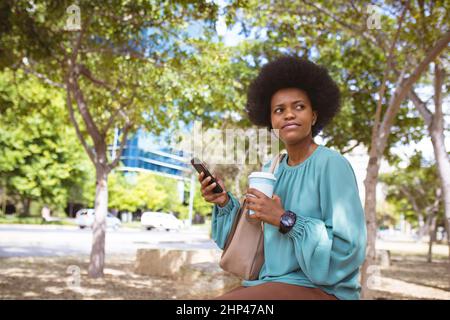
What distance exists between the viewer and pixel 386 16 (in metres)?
9.55

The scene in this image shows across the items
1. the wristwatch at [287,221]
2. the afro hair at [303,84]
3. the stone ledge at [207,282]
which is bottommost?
the stone ledge at [207,282]

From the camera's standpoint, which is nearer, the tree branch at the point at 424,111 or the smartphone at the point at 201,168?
the smartphone at the point at 201,168

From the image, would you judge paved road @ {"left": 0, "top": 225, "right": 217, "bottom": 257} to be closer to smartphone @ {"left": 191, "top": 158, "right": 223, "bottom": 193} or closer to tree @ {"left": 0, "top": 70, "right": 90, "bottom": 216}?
tree @ {"left": 0, "top": 70, "right": 90, "bottom": 216}

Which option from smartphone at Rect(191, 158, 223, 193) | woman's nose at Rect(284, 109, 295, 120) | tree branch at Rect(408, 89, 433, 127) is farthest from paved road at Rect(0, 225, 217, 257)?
woman's nose at Rect(284, 109, 295, 120)

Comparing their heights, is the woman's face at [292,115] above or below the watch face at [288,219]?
above

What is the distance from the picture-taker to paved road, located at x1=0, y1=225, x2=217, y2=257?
1616 centimetres

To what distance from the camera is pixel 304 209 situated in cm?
157

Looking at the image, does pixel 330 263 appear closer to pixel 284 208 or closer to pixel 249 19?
pixel 284 208

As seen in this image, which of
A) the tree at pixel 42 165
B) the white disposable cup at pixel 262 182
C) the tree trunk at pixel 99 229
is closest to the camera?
the white disposable cup at pixel 262 182

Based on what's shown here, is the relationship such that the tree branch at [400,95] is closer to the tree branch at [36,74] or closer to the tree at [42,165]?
the tree branch at [36,74]

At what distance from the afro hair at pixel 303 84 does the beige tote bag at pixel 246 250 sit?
33cm

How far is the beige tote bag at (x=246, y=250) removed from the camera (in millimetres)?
1729

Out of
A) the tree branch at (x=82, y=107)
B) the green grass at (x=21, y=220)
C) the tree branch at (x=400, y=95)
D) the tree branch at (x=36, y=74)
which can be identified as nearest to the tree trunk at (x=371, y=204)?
the tree branch at (x=400, y=95)

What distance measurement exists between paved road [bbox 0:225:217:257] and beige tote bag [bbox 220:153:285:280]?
36.7ft
